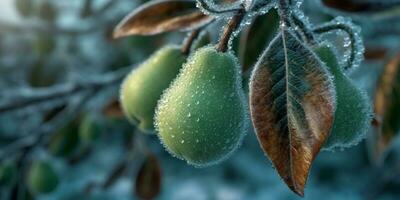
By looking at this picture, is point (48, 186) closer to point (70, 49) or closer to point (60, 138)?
point (60, 138)

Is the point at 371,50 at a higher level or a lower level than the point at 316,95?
lower

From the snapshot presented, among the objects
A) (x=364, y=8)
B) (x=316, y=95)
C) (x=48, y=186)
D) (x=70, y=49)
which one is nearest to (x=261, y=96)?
(x=316, y=95)

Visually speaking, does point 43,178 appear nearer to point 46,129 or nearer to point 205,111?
point 46,129

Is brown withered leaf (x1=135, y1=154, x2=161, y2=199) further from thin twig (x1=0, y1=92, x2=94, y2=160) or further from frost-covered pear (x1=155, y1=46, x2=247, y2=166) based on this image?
frost-covered pear (x1=155, y1=46, x2=247, y2=166)

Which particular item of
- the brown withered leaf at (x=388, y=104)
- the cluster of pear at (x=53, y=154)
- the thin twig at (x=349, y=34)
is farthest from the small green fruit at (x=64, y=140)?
the thin twig at (x=349, y=34)

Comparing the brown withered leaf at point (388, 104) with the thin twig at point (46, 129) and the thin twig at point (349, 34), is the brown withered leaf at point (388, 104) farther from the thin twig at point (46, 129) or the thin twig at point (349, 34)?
the thin twig at point (46, 129)

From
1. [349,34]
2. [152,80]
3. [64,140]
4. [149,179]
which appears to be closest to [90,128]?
[64,140]
